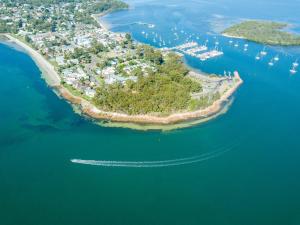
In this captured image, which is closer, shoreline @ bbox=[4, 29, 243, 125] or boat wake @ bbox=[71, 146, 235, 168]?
boat wake @ bbox=[71, 146, 235, 168]

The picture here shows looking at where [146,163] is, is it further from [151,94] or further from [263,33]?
[263,33]

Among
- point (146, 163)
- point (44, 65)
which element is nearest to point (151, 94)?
point (146, 163)

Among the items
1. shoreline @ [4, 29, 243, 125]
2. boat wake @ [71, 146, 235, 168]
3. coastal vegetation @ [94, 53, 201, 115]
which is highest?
coastal vegetation @ [94, 53, 201, 115]

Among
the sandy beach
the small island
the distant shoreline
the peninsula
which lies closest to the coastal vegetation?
the peninsula

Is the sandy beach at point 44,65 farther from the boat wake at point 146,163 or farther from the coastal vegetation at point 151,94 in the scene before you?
the boat wake at point 146,163

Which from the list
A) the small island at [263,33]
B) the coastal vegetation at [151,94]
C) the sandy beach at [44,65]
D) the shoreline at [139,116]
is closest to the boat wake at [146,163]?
the shoreline at [139,116]

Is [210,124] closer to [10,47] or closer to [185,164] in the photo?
[185,164]

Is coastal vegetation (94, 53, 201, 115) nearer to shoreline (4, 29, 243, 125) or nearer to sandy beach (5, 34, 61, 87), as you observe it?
shoreline (4, 29, 243, 125)
